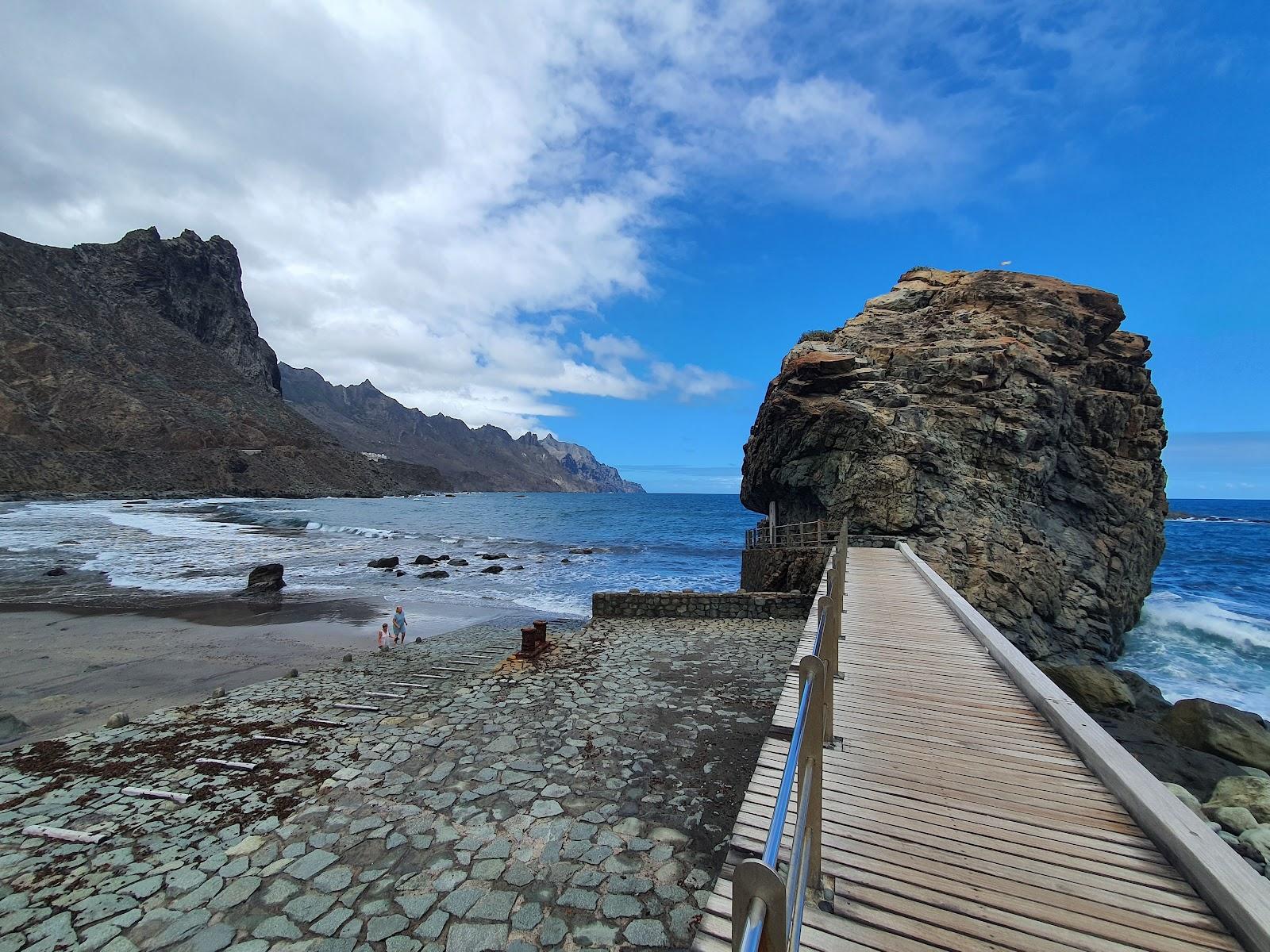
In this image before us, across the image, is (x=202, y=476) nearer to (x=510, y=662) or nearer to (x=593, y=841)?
(x=510, y=662)

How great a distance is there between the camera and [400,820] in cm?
527

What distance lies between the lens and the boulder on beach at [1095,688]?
1173 centimetres

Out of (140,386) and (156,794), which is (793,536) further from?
(140,386)

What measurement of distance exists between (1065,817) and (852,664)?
3.15 m

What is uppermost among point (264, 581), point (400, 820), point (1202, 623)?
point (400, 820)

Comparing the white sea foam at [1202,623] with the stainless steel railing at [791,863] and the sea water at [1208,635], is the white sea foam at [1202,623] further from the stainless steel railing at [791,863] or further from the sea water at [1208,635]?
the stainless steel railing at [791,863]

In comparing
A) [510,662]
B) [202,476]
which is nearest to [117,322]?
[202,476]

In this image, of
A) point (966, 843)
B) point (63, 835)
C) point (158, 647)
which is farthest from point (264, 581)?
point (966, 843)

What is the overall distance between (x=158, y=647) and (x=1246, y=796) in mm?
21542

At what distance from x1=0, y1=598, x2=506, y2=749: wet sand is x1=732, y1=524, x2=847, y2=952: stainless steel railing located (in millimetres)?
10666

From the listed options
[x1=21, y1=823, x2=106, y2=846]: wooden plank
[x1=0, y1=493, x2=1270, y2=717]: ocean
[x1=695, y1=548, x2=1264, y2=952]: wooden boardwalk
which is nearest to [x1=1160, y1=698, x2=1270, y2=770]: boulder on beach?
[x1=0, y1=493, x2=1270, y2=717]: ocean

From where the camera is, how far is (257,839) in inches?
199

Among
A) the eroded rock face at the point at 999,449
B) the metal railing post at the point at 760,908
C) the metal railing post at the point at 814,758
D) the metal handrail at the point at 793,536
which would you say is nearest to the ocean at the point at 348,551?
the metal handrail at the point at 793,536

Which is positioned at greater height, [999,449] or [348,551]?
[999,449]
